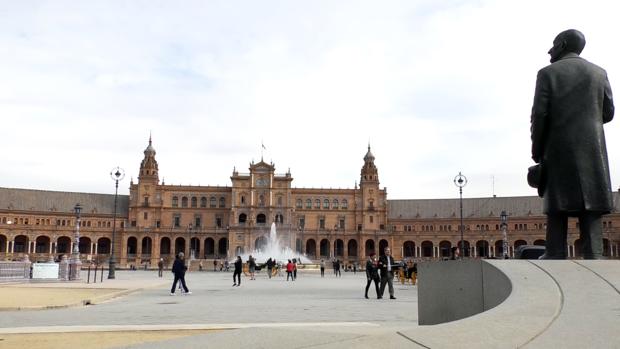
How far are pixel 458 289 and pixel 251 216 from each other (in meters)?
102

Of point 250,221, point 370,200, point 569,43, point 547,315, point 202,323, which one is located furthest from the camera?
point 370,200

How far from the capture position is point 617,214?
337 ft

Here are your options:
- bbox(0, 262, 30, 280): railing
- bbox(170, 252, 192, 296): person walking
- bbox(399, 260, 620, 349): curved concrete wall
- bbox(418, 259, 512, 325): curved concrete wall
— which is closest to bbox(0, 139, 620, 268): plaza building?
bbox(0, 262, 30, 280): railing

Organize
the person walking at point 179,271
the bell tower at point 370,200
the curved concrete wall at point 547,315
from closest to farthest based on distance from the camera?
1. the curved concrete wall at point 547,315
2. the person walking at point 179,271
3. the bell tower at point 370,200

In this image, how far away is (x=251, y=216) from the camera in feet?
358

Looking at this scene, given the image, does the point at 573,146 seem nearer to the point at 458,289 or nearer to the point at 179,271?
the point at 458,289

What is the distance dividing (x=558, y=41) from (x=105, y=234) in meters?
112

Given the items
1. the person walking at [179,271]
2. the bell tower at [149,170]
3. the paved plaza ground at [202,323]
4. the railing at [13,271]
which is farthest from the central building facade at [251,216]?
the paved plaza ground at [202,323]

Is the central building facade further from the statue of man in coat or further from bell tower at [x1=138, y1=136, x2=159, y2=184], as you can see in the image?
the statue of man in coat

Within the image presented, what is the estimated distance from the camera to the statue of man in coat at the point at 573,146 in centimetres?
868

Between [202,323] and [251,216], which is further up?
[251,216]

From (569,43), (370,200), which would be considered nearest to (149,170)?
(370,200)

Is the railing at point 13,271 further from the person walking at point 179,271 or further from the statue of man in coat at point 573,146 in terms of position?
the statue of man in coat at point 573,146

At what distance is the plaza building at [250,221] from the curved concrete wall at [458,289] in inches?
3834
